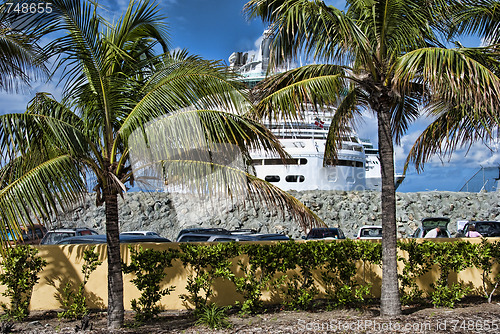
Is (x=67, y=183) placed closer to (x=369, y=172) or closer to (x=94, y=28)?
(x=94, y=28)

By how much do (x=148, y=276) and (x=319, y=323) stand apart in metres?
3.21

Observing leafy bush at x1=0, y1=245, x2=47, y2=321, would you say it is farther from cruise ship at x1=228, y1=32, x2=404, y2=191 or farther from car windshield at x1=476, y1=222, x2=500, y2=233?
cruise ship at x1=228, y1=32, x2=404, y2=191

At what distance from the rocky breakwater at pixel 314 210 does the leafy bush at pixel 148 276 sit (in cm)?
1768

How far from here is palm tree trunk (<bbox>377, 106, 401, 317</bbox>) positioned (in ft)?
25.3

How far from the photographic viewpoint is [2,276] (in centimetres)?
782

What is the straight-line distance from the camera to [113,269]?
7.29 metres

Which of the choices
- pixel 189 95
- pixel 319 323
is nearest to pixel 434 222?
pixel 319 323

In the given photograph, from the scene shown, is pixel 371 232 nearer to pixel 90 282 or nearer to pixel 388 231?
pixel 388 231

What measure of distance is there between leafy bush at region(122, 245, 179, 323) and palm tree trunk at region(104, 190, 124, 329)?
536 millimetres

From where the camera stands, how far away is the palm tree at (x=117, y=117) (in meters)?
6.53

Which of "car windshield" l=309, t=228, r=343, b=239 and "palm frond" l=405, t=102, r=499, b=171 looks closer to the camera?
"palm frond" l=405, t=102, r=499, b=171

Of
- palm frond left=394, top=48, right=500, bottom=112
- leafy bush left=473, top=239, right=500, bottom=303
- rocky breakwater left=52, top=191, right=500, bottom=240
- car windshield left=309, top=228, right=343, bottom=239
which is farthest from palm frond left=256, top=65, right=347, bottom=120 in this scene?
rocky breakwater left=52, top=191, right=500, bottom=240

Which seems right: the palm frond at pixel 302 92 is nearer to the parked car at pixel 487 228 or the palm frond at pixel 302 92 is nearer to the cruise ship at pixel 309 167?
the parked car at pixel 487 228

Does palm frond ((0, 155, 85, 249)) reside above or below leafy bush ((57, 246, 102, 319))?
above
